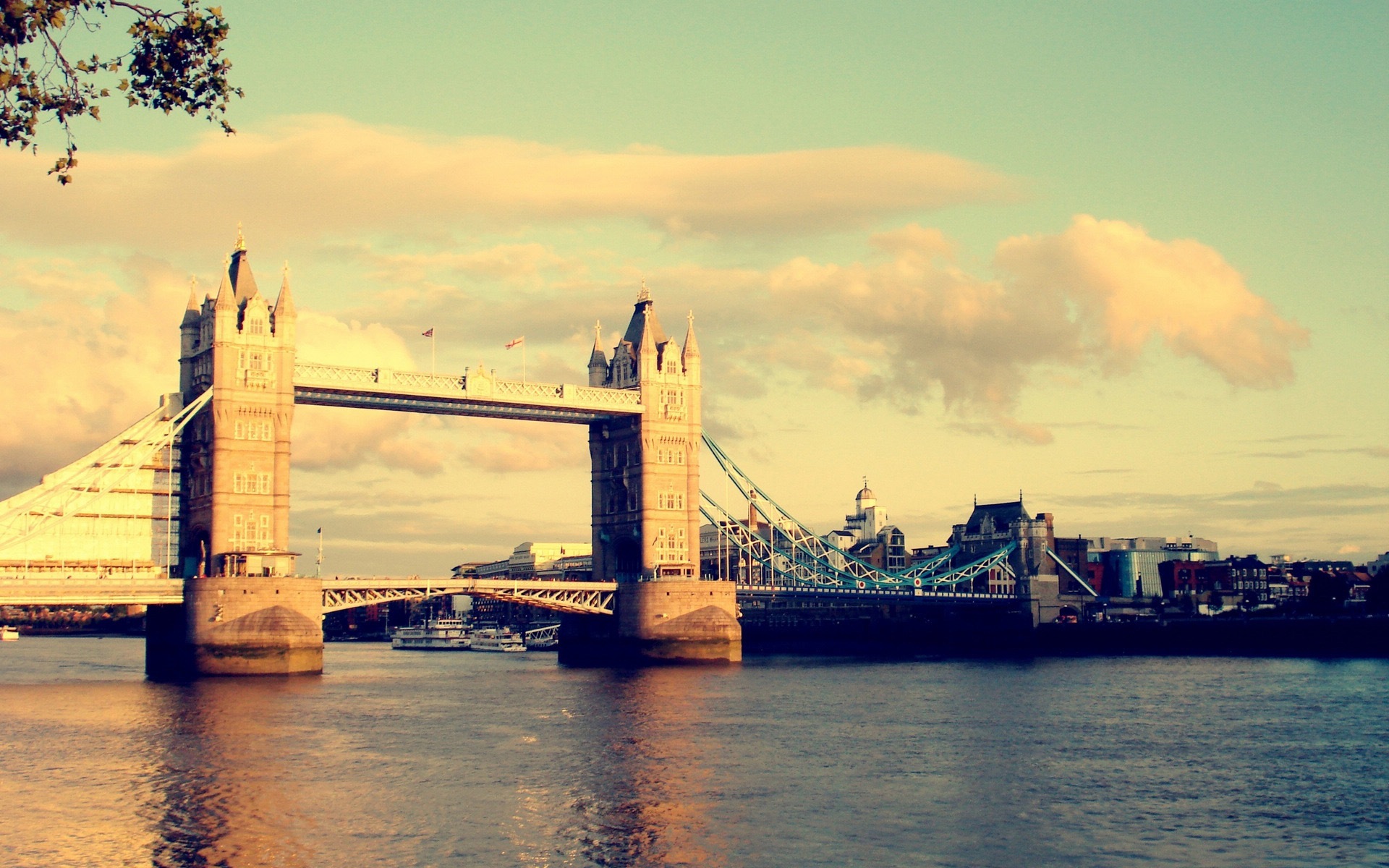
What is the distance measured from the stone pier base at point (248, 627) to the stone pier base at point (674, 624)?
80.0ft

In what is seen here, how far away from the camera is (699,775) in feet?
156

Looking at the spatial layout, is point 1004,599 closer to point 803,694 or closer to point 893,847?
point 803,694

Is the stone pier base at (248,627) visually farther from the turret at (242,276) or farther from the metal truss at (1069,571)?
the metal truss at (1069,571)

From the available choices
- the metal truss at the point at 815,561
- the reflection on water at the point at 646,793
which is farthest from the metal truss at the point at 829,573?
the reflection on water at the point at 646,793

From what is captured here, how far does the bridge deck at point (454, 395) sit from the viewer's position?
98.0 metres

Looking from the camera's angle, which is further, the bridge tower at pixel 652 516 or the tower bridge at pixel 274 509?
the bridge tower at pixel 652 516

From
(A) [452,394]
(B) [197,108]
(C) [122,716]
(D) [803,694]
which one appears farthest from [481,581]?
(B) [197,108]

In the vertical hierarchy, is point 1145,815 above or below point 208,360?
below

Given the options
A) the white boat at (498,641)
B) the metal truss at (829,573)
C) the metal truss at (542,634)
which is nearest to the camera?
the metal truss at (829,573)

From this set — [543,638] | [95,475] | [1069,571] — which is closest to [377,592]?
[95,475]

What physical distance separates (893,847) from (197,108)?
2270cm

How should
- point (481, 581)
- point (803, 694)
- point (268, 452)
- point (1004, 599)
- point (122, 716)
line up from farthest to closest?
point (1004, 599)
point (481, 581)
point (268, 452)
point (803, 694)
point (122, 716)

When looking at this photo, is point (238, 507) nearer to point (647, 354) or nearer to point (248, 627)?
point (248, 627)

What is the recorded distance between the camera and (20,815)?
130 ft
